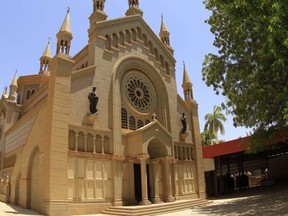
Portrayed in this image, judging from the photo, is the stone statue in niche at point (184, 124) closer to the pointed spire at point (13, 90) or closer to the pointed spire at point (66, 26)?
the pointed spire at point (66, 26)

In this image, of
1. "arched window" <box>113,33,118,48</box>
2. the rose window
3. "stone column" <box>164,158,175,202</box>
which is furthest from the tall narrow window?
"arched window" <box>113,33,118,48</box>

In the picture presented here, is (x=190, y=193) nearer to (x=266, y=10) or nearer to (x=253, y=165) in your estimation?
(x=266, y=10)

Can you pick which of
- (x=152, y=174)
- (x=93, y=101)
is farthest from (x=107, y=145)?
(x=152, y=174)

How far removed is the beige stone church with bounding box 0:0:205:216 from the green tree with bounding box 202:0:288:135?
21.8ft

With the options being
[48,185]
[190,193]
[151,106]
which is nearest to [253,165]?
[190,193]

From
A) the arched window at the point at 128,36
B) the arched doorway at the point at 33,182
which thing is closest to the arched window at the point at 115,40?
the arched window at the point at 128,36

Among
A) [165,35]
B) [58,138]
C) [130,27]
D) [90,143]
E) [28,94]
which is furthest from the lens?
[28,94]

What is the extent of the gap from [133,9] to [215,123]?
121ft

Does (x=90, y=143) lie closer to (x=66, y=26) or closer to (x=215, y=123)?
(x=66, y=26)

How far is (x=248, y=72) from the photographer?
782 inches

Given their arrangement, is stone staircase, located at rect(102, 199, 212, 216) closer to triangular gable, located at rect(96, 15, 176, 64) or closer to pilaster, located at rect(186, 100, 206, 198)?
pilaster, located at rect(186, 100, 206, 198)

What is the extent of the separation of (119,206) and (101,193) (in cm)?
160

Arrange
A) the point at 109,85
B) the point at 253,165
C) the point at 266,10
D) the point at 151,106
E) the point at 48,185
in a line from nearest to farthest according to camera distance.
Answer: the point at 266,10 → the point at 48,185 → the point at 109,85 → the point at 151,106 → the point at 253,165

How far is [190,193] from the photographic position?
28.3 metres
